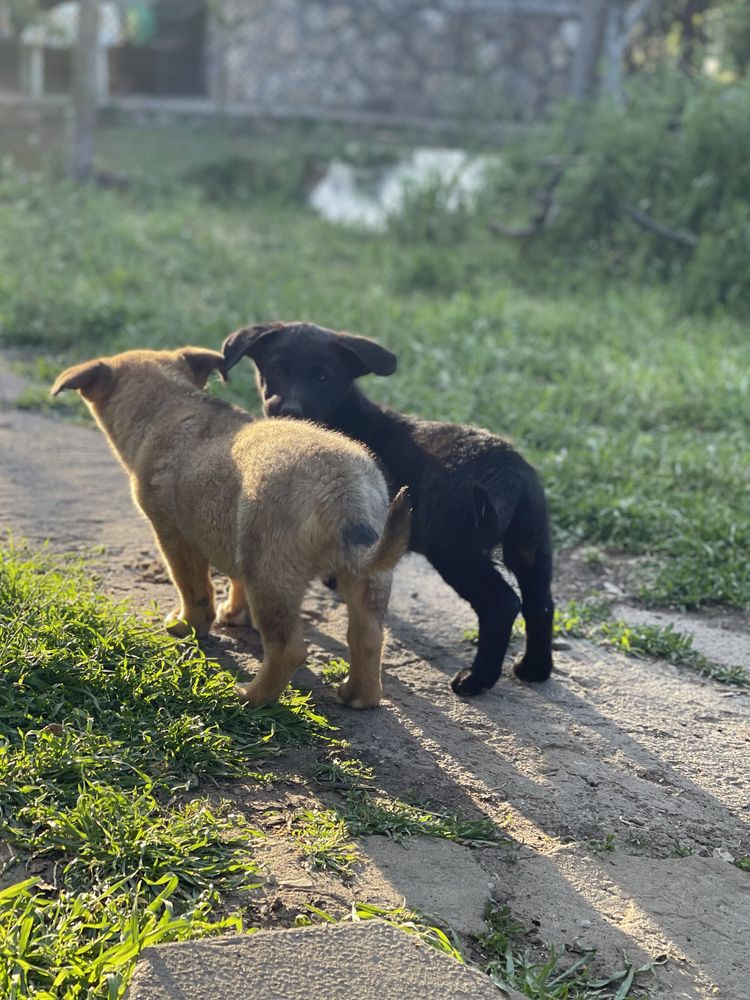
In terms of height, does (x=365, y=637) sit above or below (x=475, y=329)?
below

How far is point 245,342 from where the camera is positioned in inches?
196

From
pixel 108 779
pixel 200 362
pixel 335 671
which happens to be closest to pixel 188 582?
pixel 335 671

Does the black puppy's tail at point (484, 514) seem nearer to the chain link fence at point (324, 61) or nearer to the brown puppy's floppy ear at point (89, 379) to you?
the brown puppy's floppy ear at point (89, 379)

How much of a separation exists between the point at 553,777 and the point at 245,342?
232cm

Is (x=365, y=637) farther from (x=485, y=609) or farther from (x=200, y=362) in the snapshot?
(x=200, y=362)

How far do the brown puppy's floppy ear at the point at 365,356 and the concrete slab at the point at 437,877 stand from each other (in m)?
2.31

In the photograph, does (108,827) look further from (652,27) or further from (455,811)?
(652,27)

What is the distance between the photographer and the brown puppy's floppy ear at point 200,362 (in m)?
4.74

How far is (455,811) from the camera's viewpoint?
3.31m

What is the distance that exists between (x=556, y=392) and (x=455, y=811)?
434 cm

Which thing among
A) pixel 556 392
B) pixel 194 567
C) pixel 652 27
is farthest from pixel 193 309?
pixel 652 27

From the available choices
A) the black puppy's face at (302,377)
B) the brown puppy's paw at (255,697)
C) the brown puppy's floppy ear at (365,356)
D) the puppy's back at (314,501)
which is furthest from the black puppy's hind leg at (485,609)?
the brown puppy's floppy ear at (365,356)

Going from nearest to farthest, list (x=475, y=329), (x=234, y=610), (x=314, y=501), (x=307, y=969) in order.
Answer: (x=307, y=969) < (x=314, y=501) < (x=234, y=610) < (x=475, y=329)

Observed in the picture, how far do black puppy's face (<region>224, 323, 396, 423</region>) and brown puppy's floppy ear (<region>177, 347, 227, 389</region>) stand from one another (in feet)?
0.33
